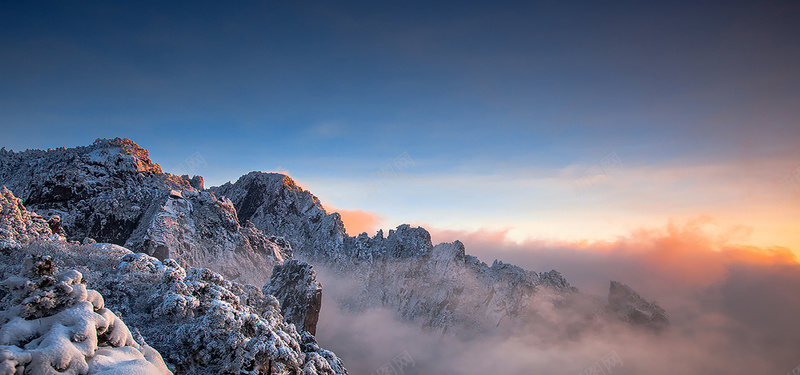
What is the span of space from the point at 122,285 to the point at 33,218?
2416 cm

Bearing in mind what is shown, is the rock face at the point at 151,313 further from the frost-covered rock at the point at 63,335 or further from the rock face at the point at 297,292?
the rock face at the point at 297,292

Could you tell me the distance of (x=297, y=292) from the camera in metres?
100

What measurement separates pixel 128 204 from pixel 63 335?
349ft

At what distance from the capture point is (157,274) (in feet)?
99.8

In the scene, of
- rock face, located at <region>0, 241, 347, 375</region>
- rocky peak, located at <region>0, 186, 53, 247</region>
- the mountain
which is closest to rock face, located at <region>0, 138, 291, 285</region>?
rocky peak, located at <region>0, 186, 53, 247</region>

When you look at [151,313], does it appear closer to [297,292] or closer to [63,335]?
[63,335]

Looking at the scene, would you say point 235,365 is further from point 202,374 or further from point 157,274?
point 157,274

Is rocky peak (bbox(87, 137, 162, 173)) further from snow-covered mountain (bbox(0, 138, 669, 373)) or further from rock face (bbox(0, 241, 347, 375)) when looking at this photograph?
rock face (bbox(0, 241, 347, 375))

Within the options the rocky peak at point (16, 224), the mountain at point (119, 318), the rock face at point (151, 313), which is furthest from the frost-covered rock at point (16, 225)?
the rock face at point (151, 313)

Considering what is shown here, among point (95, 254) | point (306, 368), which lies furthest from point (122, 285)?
point (306, 368)

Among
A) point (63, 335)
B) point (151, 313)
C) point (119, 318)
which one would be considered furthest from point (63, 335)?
point (151, 313)

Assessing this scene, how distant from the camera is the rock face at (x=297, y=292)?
98.6 metres

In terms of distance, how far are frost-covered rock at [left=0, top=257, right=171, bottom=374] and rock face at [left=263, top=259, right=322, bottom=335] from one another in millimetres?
86396

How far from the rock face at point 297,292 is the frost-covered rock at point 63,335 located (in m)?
86.4
